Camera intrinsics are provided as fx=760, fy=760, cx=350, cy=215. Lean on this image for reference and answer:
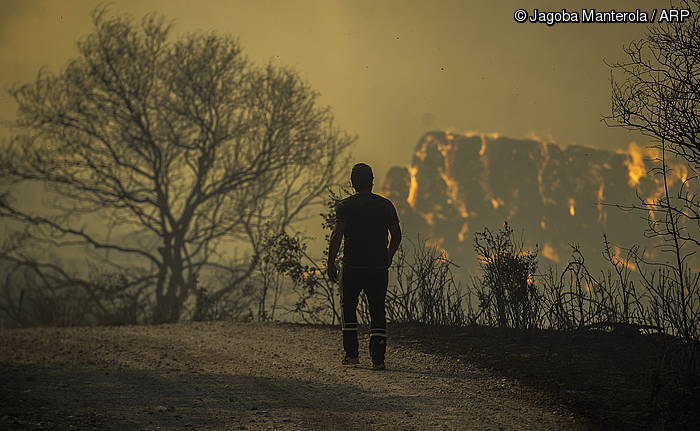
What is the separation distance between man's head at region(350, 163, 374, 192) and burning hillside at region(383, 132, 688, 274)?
59430 millimetres

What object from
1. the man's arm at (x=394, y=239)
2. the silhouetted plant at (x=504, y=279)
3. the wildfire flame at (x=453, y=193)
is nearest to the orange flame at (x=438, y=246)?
the silhouetted plant at (x=504, y=279)

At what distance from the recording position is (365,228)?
Answer: 9.84 m

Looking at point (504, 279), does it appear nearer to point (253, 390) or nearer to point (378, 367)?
point (378, 367)

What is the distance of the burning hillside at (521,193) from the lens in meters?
77.3

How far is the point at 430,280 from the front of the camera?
1319 centimetres

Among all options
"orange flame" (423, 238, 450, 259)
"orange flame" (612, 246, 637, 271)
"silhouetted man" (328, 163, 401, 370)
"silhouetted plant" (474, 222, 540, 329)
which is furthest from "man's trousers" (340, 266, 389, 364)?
"orange flame" (612, 246, 637, 271)

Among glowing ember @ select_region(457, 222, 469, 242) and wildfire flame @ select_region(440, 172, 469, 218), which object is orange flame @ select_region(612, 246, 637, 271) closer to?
glowing ember @ select_region(457, 222, 469, 242)

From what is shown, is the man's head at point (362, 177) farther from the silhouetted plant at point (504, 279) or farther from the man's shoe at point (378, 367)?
the silhouetted plant at point (504, 279)

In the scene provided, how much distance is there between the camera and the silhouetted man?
984 cm

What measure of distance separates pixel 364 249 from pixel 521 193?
288 feet

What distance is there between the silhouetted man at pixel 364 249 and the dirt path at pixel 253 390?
0.64 meters

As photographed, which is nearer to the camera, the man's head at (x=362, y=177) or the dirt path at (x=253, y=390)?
the dirt path at (x=253, y=390)

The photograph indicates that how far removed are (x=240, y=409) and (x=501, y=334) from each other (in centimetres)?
511

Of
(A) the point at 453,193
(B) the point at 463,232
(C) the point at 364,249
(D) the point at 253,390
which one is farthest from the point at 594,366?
(A) the point at 453,193
